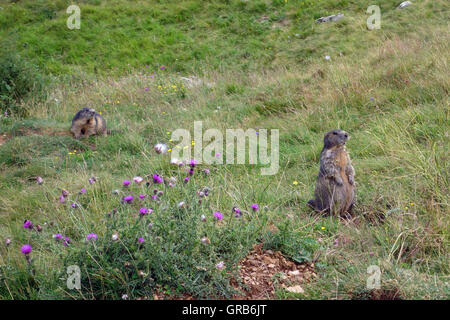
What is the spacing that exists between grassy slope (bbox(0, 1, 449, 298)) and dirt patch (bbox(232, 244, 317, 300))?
0.09 meters

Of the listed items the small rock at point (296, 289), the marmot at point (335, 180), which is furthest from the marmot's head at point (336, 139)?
the small rock at point (296, 289)

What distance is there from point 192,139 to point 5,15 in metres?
12.3

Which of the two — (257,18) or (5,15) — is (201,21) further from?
(5,15)

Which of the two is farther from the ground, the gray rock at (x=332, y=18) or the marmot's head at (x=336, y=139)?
the gray rock at (x=332, y=18)

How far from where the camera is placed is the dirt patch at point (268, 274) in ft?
8.89

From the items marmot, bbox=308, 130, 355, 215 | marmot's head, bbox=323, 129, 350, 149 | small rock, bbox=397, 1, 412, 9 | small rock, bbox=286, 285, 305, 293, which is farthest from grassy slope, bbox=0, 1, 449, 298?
marmot's head, bbox=323, 129, 350, 149

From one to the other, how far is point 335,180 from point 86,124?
490 centimetres

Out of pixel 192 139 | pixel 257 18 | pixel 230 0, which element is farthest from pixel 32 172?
pixel 230 0

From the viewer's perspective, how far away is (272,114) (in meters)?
7.33

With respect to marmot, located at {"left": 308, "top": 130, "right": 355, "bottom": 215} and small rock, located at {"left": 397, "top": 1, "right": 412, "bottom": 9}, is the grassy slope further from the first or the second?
small rock, located at {"left": 397, "top": 1, "right": 412, "bottom": 9}

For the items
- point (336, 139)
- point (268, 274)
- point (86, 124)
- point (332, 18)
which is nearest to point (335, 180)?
point (336, 139)

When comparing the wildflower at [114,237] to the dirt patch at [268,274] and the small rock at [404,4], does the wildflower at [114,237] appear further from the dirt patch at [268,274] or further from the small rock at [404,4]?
the small rock at [404,4]

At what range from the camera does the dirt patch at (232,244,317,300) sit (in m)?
2.71

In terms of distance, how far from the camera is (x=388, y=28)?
10.8 metres
